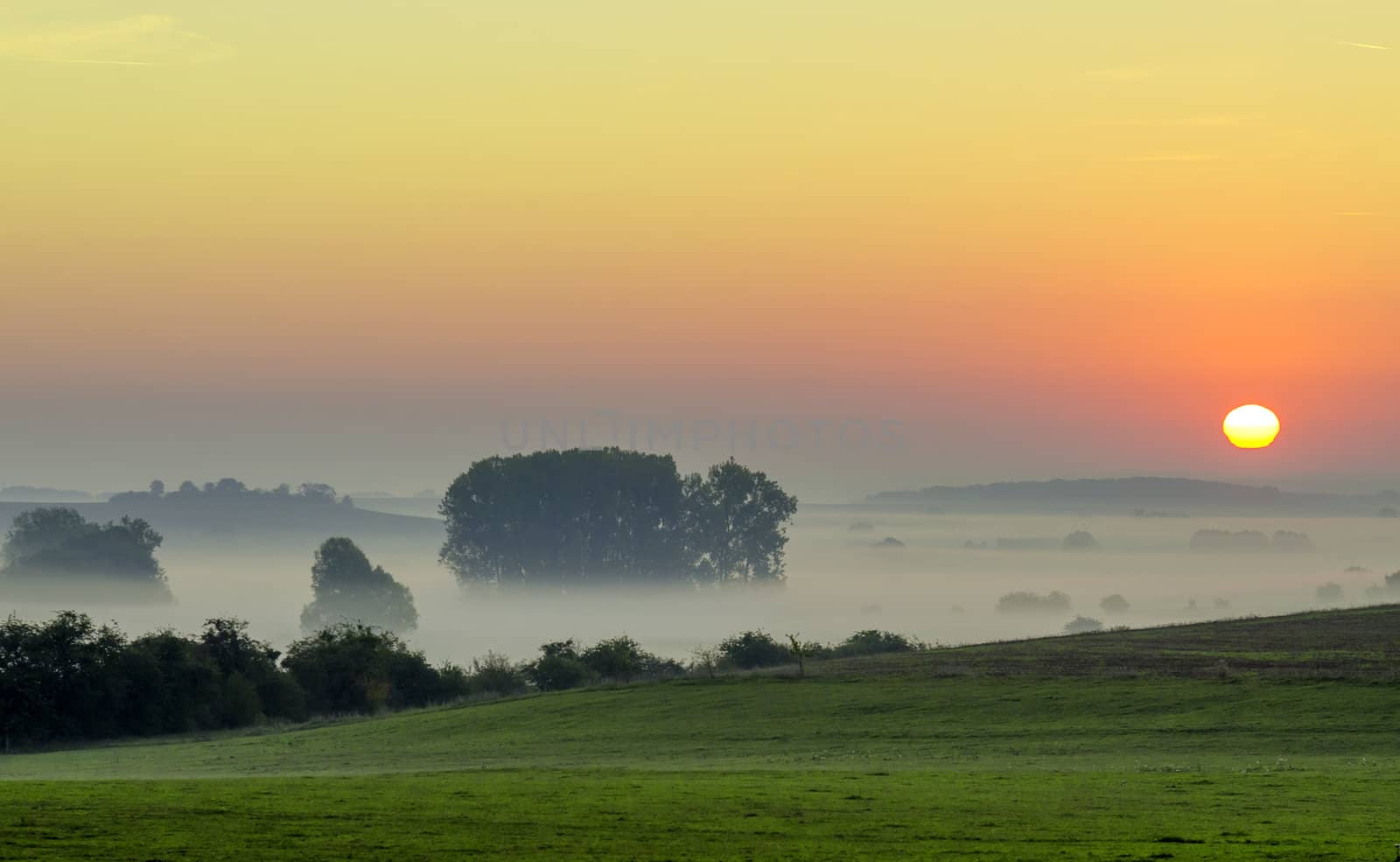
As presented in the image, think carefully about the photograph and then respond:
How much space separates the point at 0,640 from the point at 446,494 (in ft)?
363

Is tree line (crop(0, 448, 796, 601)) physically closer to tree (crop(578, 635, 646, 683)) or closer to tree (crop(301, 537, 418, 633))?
tree (crop(301, 537, 418, 633))

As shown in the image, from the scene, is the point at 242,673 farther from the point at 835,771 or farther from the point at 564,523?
the point at 564,523

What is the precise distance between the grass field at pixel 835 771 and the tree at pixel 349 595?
109240 millimetres

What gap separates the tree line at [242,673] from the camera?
78.3 m

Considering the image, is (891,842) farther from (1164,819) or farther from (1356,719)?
(1356,719)

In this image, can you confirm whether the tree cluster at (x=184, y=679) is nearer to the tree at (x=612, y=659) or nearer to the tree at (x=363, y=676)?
the tree at (x=363, y=676)

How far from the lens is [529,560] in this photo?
185000 mm

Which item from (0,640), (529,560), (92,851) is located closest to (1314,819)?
(92,851)

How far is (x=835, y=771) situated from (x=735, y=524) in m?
150

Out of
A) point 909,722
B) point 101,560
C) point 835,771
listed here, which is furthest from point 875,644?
point 101,560

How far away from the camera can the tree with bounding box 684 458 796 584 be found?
190 meters

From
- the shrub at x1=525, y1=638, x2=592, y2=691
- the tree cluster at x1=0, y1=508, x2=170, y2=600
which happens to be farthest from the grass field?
the tree cluster at x1=0, y1=508, x2=170, y2=600

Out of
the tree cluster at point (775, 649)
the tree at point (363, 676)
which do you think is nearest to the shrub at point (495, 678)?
the tree at point (363, 676)

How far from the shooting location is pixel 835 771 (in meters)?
41.5
